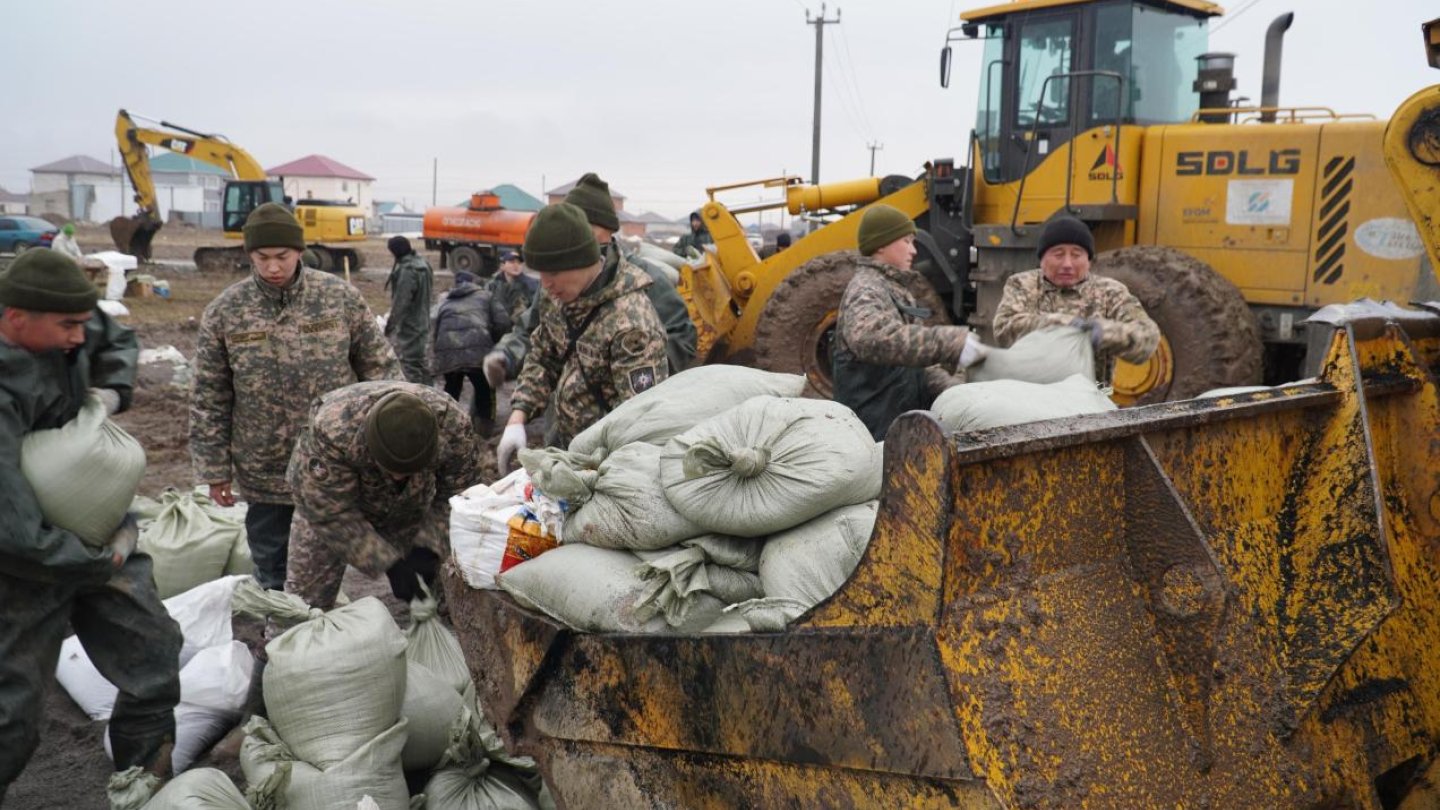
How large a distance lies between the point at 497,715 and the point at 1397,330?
2.18 m

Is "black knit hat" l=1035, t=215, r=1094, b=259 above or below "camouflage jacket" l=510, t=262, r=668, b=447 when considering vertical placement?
above

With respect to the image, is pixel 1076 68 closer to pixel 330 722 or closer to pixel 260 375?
pixel 260 375

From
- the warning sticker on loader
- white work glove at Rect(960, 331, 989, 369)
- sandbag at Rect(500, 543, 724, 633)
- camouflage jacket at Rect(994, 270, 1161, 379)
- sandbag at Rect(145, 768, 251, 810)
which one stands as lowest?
sandbag at Rect(145, 768, 251, 810)

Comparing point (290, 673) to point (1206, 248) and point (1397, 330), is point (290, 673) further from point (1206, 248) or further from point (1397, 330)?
point (1206, 248)

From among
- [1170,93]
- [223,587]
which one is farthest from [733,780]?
[1170,93]

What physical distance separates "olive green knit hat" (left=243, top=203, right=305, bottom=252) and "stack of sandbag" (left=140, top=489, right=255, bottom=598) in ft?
3.84

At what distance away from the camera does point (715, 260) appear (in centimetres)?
939

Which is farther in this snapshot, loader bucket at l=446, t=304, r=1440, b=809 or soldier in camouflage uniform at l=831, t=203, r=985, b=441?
soldier in camouflage uniform at l=831, t=203, r=985, b=441

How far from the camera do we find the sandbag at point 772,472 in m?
2.58

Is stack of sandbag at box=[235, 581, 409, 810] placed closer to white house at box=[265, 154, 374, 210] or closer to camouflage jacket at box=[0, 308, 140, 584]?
camouflage jacket at box=[0, 308, 140, 584]

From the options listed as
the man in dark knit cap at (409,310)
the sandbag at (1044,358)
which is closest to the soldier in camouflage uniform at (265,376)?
the sandbag at (1044,358)

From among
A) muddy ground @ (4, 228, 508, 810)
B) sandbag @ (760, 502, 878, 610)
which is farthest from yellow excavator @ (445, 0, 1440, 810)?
muddy ground @ (4, 228, 508, 810)

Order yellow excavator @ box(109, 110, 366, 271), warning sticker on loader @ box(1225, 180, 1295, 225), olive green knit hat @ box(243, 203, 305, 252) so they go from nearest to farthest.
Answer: olive green knit hat @ box(243, 203, 305, 252), warning sticker on loader @ box(1225, 180, 1295, 225), yellow excavator @ box(109, 110, 366, 271)

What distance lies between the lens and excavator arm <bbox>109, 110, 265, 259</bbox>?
2411 cm
